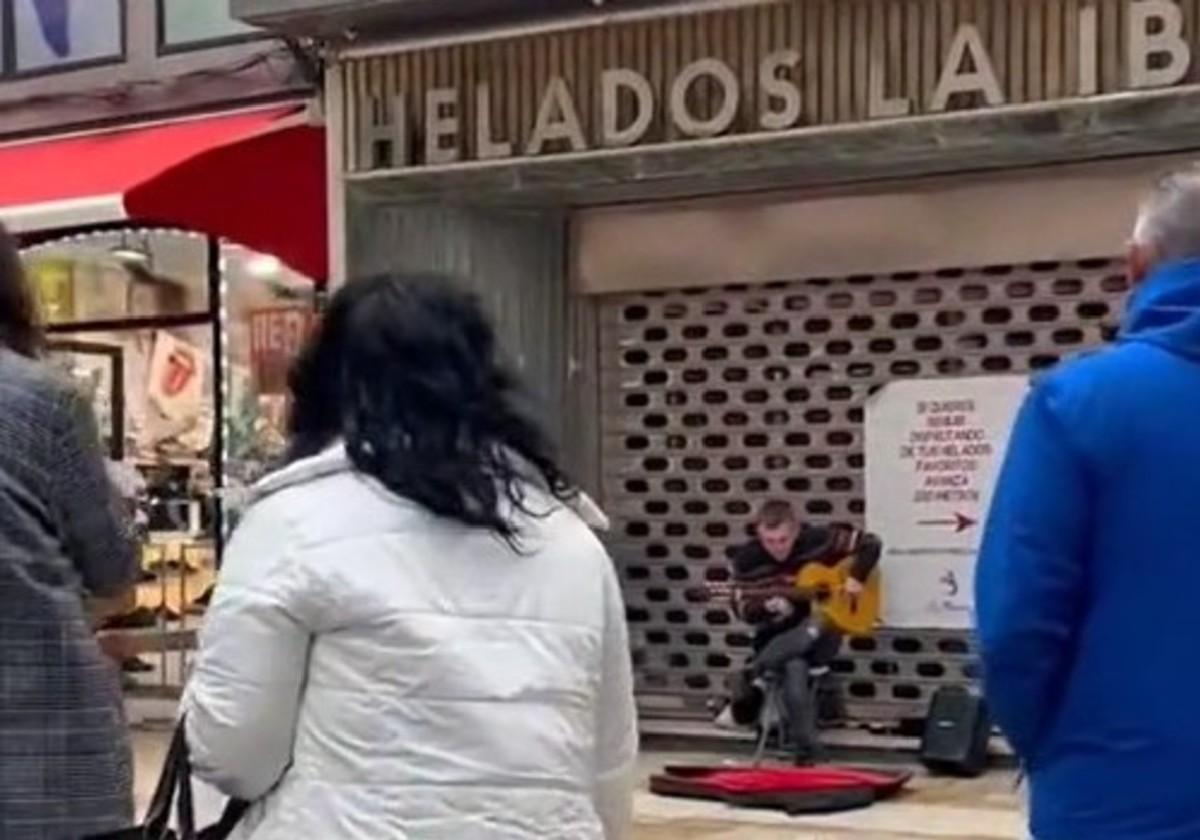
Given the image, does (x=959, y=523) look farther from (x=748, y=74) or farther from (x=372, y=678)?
(x=372, y=678)

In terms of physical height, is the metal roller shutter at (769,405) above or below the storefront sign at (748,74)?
below

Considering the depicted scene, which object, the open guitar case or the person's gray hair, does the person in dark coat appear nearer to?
the person's gray hair

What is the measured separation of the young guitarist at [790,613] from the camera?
1047 cm

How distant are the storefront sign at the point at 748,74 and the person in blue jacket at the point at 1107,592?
21.4 ft

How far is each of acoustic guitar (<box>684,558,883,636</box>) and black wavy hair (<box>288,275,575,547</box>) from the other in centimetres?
759

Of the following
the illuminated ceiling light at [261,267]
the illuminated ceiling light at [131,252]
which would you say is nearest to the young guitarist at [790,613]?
the illuminated ceiling light at [261,267]

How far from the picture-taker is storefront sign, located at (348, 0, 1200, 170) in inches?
379

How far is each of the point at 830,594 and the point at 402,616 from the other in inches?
306

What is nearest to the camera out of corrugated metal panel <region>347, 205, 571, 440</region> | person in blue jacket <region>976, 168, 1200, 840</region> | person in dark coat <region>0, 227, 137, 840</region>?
person in blue jacket <region>976, 168, 1200, 840</region>

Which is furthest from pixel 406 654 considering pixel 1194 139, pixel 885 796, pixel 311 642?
pixel 1194 139

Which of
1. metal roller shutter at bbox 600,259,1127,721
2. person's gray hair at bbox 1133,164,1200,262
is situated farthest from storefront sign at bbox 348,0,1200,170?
person's gray hair at bbox 1133,164,1200,262

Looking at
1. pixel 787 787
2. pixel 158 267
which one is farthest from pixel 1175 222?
pixel 158 267

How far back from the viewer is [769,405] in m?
11.4

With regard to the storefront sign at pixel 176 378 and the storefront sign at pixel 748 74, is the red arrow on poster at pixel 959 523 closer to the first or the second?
the storefront sign at pixel 748 74
